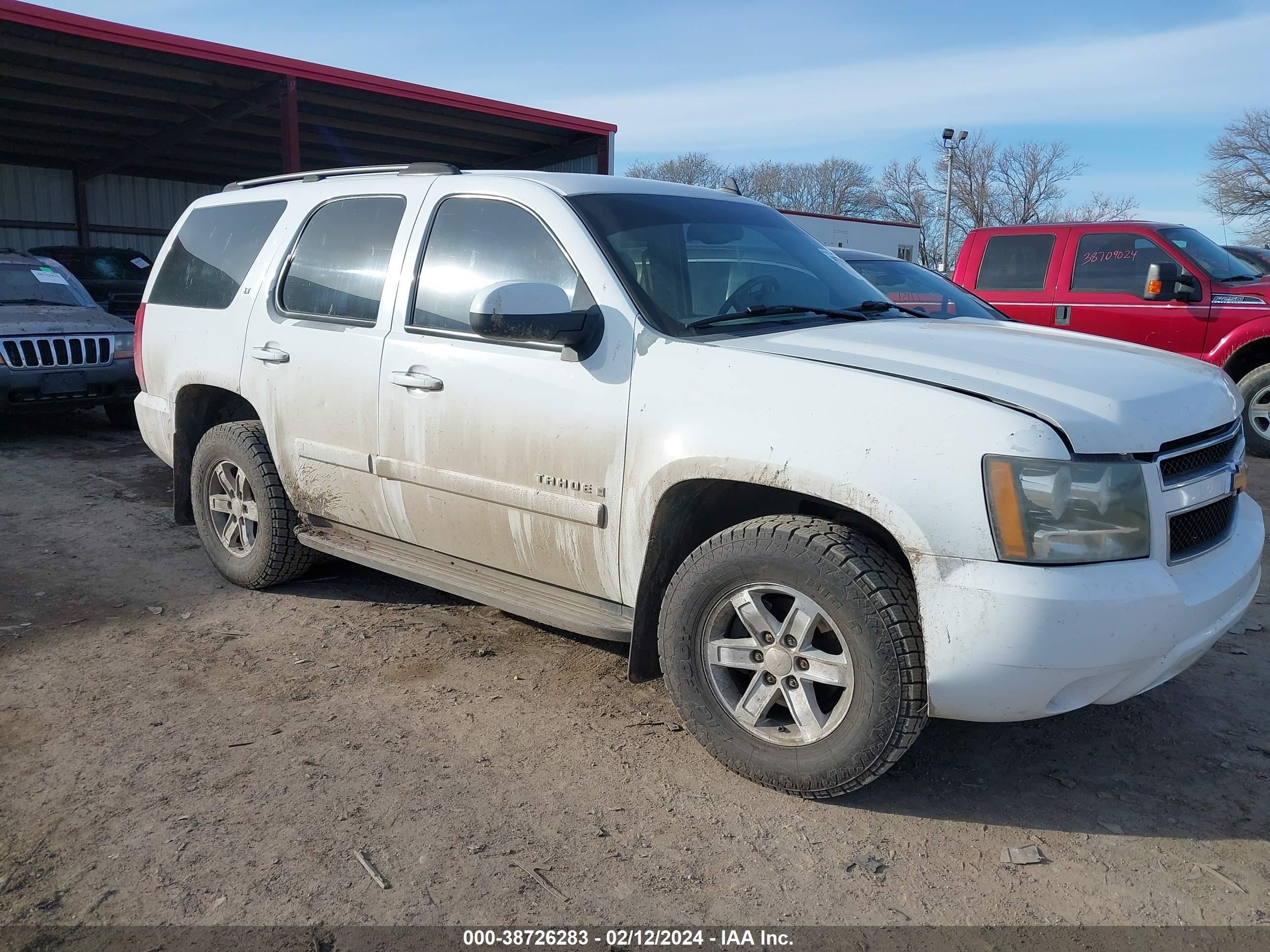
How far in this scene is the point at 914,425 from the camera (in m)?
2.61

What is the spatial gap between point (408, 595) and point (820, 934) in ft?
9.56

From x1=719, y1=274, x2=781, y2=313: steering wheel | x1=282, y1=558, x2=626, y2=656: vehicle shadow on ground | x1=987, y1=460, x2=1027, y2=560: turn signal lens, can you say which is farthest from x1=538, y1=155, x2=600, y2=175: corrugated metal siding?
x1=987, y1=460, x2=1027, y2=560: turn signal lens

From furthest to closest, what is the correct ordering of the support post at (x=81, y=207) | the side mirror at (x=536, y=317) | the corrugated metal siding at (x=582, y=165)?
the support post at (x=81, y=207)
the corrugated metal siding at (x=582, y=165)
the side mirror at (x=536, y=317)

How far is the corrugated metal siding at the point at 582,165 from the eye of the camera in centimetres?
1797

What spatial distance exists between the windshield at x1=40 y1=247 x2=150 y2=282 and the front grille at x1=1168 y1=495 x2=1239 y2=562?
15.7 meters

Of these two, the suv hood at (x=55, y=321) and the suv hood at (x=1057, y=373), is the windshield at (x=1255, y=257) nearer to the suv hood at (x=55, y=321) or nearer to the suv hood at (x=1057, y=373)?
the suv hood at (x=1057, y=373)

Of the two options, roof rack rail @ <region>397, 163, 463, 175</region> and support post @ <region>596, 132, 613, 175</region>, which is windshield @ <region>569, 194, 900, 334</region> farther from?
support post @ <region>596, 132, 613, 175</region>

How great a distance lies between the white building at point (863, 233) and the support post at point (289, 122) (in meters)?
11.8

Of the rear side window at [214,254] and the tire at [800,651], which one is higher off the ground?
the rear side window at [214,254]

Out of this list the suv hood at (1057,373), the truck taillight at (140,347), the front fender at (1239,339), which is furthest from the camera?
the front fender at (1239,339)

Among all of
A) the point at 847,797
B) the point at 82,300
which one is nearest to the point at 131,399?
the point at 82,300

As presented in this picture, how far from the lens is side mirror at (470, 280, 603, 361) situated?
3170 millimetres

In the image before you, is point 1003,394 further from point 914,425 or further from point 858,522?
point 858,522

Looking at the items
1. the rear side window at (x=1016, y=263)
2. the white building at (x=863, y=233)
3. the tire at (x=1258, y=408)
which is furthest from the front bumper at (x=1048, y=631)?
the white building at (x=863, y=233)
